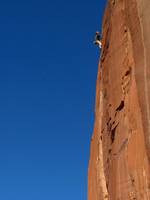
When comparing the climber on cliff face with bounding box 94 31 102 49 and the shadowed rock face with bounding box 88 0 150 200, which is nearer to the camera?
the shadowed rock face with bounding box 88 0 150 200

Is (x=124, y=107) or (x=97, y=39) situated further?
(x=97, y=39)

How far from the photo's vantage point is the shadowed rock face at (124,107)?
23780 millimetres

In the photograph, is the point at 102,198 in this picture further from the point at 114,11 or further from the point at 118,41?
the point at 114,11

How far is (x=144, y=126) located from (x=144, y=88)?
1893mm

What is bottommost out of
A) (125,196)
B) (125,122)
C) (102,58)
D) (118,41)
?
(125,196)

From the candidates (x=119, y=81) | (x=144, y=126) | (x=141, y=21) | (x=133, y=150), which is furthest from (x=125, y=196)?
(x=141, y=21)

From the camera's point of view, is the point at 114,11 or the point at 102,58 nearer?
the point at 114,11

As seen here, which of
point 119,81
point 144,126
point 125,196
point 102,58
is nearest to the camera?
point 144,126

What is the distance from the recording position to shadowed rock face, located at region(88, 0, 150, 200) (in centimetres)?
2378

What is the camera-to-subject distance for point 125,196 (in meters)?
25.3

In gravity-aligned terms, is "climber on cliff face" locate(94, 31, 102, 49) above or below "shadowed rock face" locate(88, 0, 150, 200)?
above

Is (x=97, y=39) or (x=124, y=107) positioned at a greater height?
(x=97, y=39)

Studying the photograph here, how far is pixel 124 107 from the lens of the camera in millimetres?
27062

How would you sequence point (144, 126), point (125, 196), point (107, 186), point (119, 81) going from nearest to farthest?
point (144, 126) → point (125, 196) → point (119, 81) → point (107, 186)
